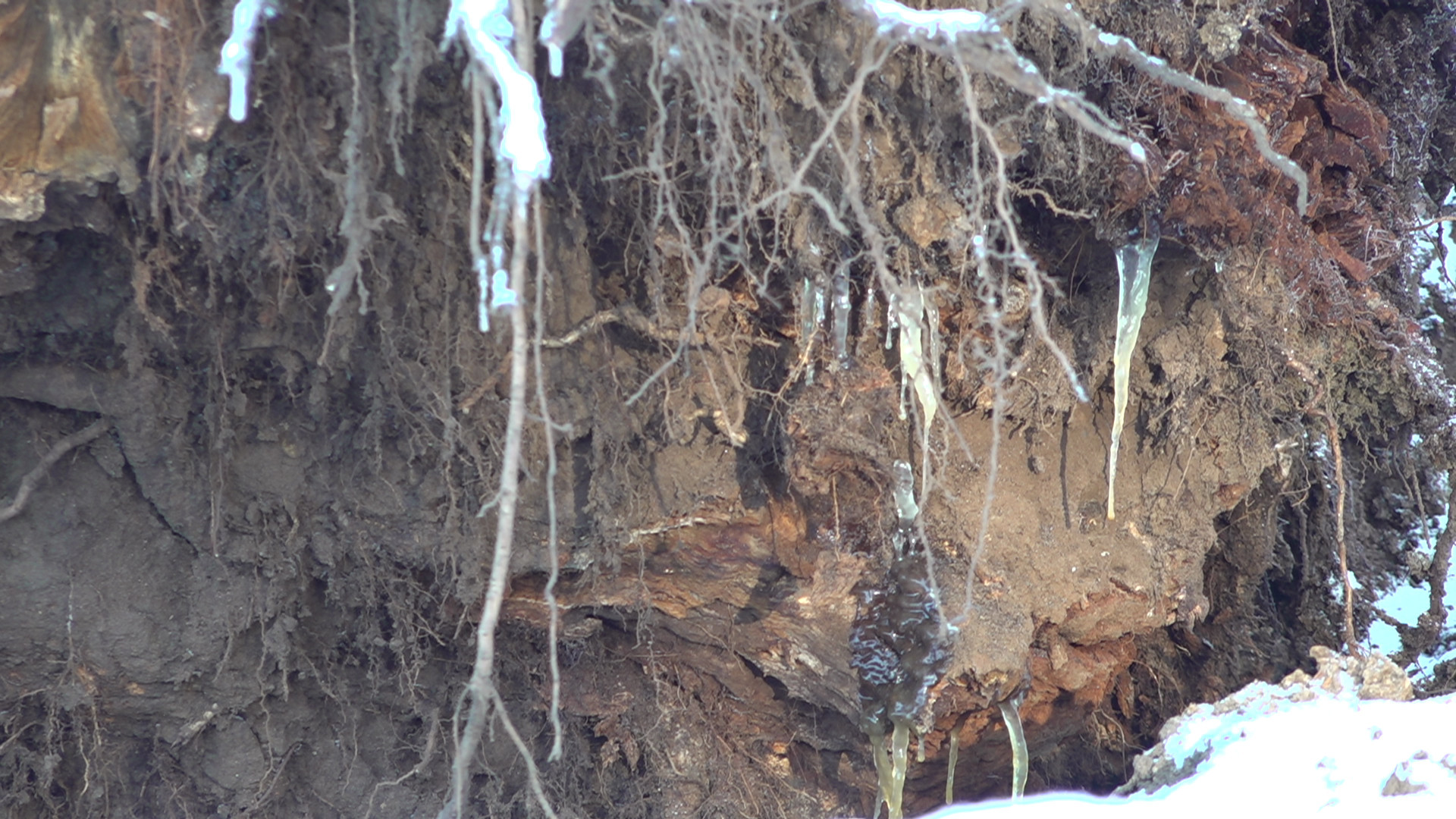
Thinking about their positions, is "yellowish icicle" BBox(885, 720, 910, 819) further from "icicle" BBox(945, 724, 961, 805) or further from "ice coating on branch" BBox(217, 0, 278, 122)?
"ice coating on branch" BBox(217, 0, 278, 122)

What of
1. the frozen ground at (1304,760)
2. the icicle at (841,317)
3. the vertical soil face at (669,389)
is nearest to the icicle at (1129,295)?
the vertical soil face at (669,389)

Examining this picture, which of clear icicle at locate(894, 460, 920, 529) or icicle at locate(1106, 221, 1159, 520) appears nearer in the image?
icicle at locate(1106, 221, 1159, 520)

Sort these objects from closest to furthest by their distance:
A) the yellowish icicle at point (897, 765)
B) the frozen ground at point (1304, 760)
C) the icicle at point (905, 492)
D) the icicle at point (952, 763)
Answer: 1. the frozen ground at point (1304, 760)
2. the icicle at point (905, 492)
3. the yellowish icicle at point (897, 765)
4. the icicle at point (952, 763)

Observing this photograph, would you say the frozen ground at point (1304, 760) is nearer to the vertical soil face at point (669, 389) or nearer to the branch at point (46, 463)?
the vertical soil face at point (669, 389)

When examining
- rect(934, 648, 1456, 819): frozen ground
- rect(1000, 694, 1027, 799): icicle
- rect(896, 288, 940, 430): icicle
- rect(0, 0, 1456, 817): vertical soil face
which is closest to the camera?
rect(934, 648, 1456, 819): frozen ground

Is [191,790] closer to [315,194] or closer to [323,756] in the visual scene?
[323,756]

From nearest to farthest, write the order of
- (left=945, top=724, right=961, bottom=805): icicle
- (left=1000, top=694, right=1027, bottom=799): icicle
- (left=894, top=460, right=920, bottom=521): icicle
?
(left=894, top=460, right=920, bottom=521): icicle, (left=1000, top=694, right=1027, bottom=799): icicle, (left=945, top=724, right=961, bottom=805): icicle

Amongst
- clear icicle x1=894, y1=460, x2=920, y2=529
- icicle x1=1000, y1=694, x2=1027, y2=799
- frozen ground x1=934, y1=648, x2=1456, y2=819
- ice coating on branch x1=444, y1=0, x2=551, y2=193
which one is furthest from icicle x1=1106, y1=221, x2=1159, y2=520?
ice coating on branch x1=444, y1=0, x2=551, y2=193

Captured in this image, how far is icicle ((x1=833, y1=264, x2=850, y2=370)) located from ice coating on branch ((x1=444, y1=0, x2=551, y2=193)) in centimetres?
120

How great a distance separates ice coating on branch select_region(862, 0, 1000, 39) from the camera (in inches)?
55.7

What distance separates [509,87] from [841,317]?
1.35 m

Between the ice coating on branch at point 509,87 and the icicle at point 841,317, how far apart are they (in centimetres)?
120

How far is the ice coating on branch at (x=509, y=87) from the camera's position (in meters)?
1.26

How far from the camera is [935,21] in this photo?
1.44 meters
